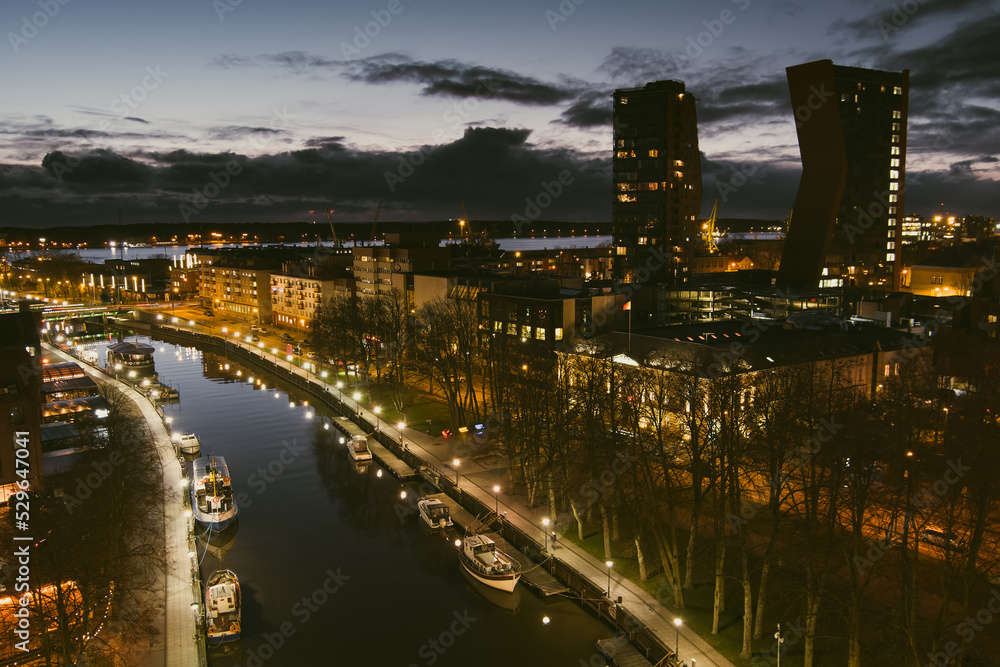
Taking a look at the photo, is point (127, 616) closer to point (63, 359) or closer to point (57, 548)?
point (57, 548)

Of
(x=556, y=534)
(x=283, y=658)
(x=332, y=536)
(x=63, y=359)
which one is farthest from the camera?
(x=63, y=359)

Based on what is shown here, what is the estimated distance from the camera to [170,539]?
1008 inches

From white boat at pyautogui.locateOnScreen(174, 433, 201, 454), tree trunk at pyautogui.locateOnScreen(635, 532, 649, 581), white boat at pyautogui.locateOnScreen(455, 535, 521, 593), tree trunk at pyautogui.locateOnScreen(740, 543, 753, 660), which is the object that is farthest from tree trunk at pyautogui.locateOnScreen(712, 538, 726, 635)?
white boat at pyautogui.locateOnScreen(174, 433, 201, 454)

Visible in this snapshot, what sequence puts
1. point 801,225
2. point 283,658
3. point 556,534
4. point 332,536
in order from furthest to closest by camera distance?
1. point 801,225
2. point 332,536
3. point 556,534
4. point 283,658

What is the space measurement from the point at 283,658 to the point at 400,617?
4.00m

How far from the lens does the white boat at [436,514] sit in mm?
28781

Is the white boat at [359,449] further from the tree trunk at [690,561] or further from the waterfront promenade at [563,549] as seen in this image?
the tree trunk at [690,561]

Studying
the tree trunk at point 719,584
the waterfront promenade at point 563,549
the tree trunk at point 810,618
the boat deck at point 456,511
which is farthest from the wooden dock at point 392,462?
the tree trunk at point 810,618

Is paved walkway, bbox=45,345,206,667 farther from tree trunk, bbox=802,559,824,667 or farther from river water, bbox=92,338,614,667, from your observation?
tree trunk, bbox=802,559,824,667

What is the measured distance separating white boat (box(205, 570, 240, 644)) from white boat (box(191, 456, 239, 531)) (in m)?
6.78

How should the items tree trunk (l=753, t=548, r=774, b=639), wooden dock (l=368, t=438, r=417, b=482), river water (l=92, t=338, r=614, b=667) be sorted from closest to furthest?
tree trunk (l=753, t=548, r=774, b=639)
river water (l=92, t=338, r=614, b=667)
wooden dock (l=368, t=438, r=417, b=482)

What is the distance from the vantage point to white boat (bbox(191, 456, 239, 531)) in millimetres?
28781

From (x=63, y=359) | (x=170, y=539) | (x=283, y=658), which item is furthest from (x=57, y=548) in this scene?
(x=63, y=359)

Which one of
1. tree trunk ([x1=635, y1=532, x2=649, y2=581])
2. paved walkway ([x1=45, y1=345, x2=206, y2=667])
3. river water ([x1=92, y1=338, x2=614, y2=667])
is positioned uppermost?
tree trunk ([x1=635, y1=532, x2=649, y2=581])
